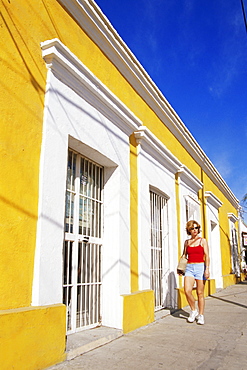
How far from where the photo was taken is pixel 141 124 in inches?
225

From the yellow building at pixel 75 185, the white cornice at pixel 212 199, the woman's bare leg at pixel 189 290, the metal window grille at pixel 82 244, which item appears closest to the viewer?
the yellow building at pixel 75 185

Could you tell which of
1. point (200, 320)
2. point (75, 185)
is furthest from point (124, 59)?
point (200, 320)

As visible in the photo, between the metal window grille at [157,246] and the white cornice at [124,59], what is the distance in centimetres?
176

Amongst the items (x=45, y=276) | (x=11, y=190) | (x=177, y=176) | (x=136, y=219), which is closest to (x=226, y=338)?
(x=136, y=219)

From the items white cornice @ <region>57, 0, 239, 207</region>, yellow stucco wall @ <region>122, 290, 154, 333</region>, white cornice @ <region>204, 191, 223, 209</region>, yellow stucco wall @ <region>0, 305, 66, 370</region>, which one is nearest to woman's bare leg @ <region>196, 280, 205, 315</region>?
yellow stucco wall @ <region>122, 290, 154, 333</region>

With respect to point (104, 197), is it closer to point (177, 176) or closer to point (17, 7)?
point (17, 7)

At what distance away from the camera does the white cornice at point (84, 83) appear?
12.0 ft

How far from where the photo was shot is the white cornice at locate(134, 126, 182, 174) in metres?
5.70

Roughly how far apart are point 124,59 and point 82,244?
9.43 feet

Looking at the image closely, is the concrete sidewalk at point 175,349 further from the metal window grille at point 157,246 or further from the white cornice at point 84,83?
the white cornice at point 84,83

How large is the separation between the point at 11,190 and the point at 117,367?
176cm

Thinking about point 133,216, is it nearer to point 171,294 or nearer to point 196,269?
point 196,269

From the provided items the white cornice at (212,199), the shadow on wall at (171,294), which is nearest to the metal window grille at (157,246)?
the shadow on wall at (171,294)

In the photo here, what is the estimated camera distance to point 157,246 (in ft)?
21.1
